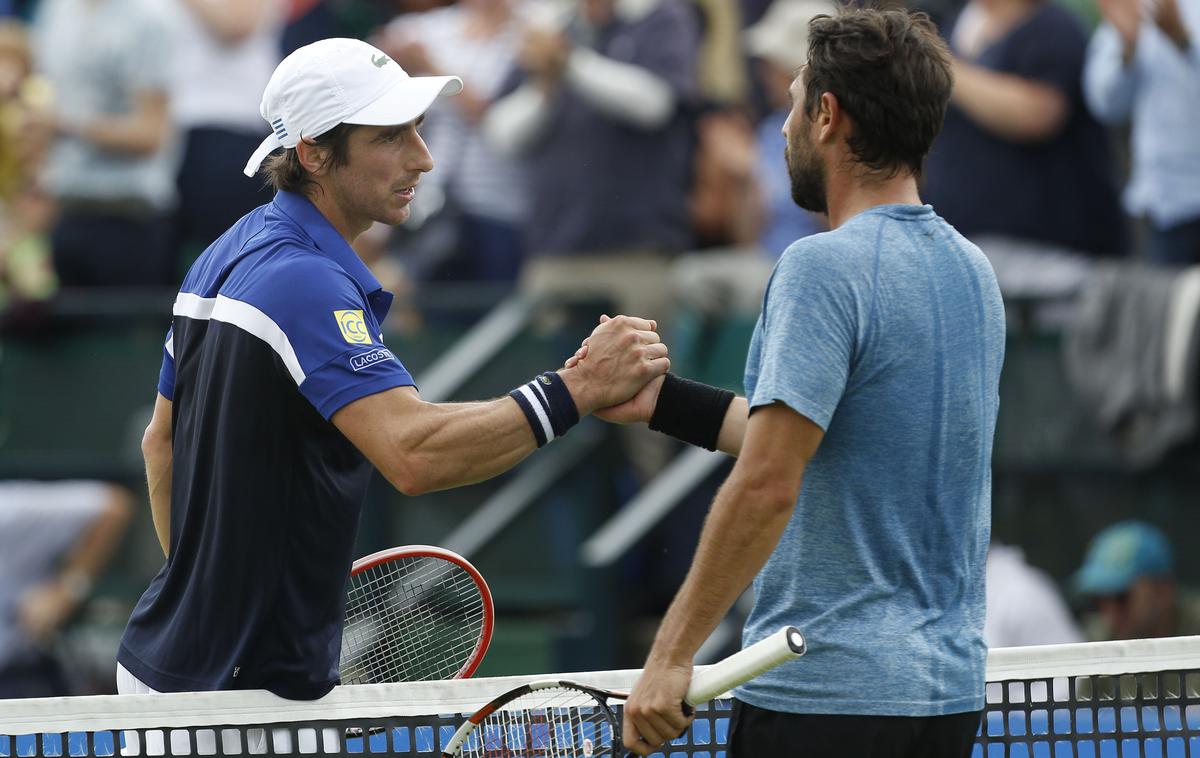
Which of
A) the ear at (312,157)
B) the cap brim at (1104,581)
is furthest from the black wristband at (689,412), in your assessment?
the cap brim at (1104,581)

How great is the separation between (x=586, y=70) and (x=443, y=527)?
6.86 ft

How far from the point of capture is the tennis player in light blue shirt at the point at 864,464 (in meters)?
2.99

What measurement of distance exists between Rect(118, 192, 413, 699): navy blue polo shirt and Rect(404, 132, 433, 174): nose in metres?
0.33

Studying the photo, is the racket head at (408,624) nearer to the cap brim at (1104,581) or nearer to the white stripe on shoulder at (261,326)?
the white stripe on shoulder at (261,326)

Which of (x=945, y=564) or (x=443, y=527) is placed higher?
(x=945, y=564)

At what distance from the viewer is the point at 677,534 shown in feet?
23.9

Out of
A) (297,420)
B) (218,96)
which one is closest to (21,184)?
(218,96)

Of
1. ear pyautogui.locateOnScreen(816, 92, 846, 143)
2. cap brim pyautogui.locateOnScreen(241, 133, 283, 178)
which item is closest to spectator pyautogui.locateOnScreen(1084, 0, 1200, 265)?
ear pyautogui.locateOnScreen(816, 92, 846, 143)

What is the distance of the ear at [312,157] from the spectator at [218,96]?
15.1 ft

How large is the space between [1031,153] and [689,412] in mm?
3833

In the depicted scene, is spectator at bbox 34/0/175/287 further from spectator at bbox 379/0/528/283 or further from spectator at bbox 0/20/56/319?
spectator at bbox 379/0/528/283

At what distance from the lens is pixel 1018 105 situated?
7.08 meters

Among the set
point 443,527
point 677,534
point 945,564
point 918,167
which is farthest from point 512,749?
point 443,527

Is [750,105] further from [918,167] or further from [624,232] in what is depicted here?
[918,167]
